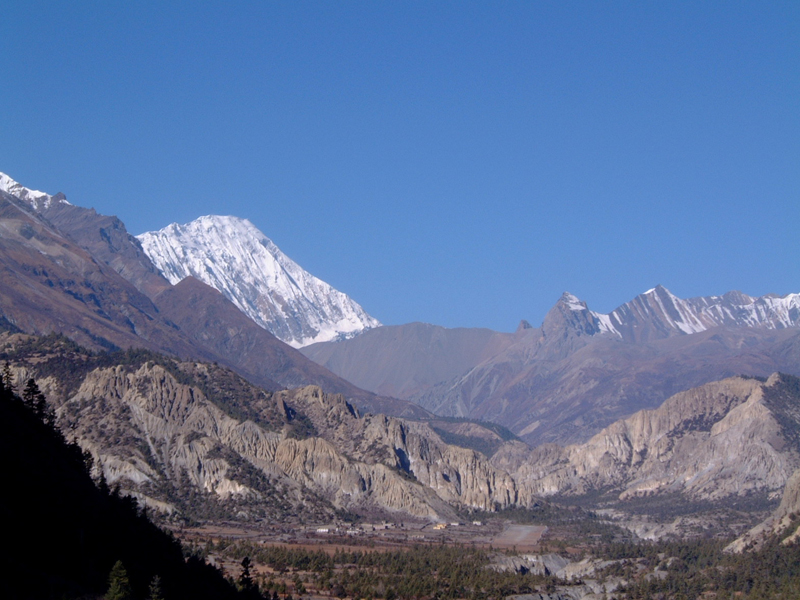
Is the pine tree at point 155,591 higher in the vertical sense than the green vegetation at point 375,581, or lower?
higher

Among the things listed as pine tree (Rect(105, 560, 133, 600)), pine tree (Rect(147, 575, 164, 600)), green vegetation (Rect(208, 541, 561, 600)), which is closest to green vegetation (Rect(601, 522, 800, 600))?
green vegetation (Rect(208, 541, 561, 600))

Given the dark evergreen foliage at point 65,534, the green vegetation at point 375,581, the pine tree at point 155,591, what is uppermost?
the dark evergreen foliage at point 65,534

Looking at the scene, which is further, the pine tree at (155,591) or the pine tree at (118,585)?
the pine tree at (155,591)

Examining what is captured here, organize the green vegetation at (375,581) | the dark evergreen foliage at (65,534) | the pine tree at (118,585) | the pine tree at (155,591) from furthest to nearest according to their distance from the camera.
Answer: the green vegetation at (375,581), the pine tree at (155,591), the dark evergreen foliage at (65,534), the pine tree at (118,585)

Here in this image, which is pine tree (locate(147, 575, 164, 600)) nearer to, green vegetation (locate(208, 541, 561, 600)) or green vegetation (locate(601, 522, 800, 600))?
green vegetation (locate(208, 541, 561, 600))

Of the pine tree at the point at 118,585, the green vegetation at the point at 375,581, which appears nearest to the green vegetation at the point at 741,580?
the green vegetation at the point at 375,581

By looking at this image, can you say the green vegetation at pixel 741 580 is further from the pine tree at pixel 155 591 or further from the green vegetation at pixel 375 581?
the pine tree at pixel 155 591

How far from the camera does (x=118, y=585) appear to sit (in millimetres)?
102000

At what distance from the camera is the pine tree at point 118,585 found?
9969 centimetres

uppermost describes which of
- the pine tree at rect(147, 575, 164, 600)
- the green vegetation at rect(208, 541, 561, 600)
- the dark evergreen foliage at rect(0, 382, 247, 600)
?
the dark evergreen foliage at rect(0, 382, 247, 600)

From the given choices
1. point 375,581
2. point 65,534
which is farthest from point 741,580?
point 65,534

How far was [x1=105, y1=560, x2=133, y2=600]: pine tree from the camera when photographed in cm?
9969

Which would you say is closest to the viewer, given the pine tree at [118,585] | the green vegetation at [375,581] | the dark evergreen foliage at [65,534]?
the pine tree at [118,585]

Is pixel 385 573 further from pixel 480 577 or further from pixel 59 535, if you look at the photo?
pixel 59 535
